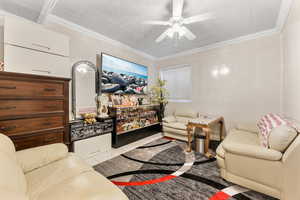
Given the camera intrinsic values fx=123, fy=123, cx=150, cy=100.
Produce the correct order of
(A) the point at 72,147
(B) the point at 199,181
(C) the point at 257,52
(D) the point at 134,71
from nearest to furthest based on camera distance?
(B) the point at 199,181, (A) the point at 72,147, (C) the point at 257,52, (D) the point at 134,71

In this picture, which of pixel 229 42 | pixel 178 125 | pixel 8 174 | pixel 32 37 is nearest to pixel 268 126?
pixel 178 125

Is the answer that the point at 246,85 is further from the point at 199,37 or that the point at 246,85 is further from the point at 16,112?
the point at 16,112

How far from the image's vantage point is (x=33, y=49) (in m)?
1.88

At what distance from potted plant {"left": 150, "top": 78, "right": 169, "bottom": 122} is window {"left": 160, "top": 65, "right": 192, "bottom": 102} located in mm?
198

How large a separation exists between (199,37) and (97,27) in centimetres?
241

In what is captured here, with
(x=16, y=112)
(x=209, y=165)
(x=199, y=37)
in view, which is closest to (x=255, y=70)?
(x=199, y=37)

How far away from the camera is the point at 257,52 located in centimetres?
294

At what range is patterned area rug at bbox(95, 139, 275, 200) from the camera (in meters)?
1.51

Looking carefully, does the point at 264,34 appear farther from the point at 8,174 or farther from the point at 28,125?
the point at 28,125

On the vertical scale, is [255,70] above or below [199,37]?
below

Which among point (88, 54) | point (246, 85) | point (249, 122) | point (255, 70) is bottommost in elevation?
point (249, 122)

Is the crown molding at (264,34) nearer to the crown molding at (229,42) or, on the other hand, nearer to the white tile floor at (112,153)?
the crown molding at (229,42)

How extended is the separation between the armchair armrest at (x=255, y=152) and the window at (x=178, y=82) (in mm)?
2503

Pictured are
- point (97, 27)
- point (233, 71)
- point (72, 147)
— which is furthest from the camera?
point (233, 71)
